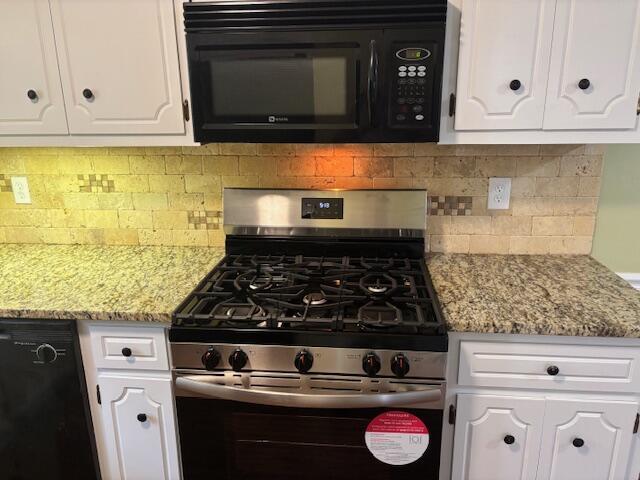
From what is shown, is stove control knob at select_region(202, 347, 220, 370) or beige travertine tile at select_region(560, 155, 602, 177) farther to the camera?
beige travertine tile at select_region(560, 155, 602, 177)

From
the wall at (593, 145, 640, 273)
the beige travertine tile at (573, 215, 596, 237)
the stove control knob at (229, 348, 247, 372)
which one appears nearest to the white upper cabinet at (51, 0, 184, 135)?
the stove control knob at (229, 348, 247, 372)

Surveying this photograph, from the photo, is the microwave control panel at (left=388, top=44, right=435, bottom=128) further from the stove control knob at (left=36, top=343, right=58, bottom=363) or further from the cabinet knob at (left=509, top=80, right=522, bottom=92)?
the stove control knob at (left=36, top=343, right=58, bottom=363)

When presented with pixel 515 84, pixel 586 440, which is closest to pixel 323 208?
pixel 515 84

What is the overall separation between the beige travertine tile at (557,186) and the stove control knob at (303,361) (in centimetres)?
114

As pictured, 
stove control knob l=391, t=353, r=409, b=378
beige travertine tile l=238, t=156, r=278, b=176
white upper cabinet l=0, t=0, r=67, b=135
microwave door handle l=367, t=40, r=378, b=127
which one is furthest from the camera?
beige travertine tile l=238, t=156, r=278, b=176

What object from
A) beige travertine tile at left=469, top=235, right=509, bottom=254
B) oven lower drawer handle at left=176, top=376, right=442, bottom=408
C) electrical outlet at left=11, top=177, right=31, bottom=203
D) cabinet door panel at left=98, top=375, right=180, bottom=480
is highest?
electrical outlet at left=11, top=177, right=31, bottom=203

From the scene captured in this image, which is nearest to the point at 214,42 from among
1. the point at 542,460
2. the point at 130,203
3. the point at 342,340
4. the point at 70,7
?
the point at 70,7

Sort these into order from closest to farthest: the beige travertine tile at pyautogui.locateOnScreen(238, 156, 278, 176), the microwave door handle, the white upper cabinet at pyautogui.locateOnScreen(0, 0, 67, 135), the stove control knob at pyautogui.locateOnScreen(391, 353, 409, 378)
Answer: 1. the stove control knob at pyautogui.locateOnScreen(391, 353, 409, 378)
2. the microwave door handle
3. the white upper cabinet at pyautogui.locateOnScreen(0, 0, 67, 135)
4. the beige travertine tile at pyautogui.locateOnScreen(238, 156, 278, 176)

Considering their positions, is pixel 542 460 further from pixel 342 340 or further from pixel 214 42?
pixel 214 42

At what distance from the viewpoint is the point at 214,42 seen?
1.42 meters

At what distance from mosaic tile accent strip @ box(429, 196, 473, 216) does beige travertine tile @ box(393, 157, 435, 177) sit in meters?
0.11

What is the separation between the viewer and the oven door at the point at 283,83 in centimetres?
139

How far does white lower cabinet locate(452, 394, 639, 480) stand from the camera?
1367mm

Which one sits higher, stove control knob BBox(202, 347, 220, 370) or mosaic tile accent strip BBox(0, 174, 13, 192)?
mosaic tile accent strip BBox(0, 174, 13, 192)
